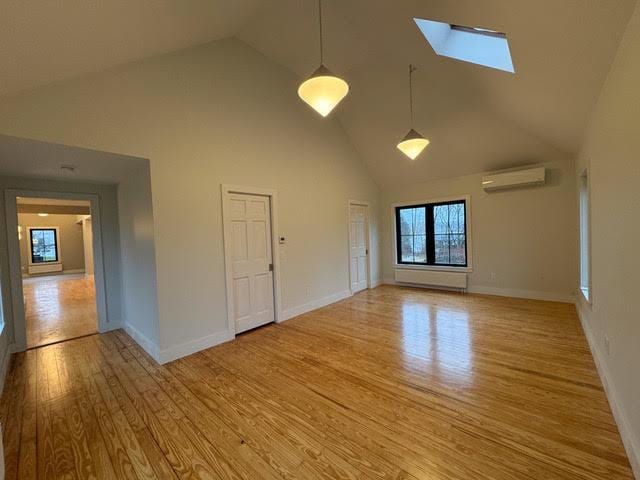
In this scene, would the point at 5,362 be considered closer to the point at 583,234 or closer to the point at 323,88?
the point at 323,88

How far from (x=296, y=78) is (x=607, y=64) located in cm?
387

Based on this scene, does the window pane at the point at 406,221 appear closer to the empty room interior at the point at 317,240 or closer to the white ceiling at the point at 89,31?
the empty room interior at the point at 317,240

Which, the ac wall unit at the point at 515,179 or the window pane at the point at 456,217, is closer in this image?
the ac wall unit at the point at 515,179

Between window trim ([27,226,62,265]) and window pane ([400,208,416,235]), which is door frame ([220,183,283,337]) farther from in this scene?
window trim ([27,226,62,265])

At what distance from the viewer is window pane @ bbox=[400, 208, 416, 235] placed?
259 inches

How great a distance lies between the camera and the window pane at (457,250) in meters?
5.83

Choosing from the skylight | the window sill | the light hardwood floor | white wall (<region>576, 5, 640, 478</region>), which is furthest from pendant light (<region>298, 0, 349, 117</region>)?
the window sill

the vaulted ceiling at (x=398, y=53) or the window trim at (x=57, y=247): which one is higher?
the vaulted ceiling at (x=398, y=53)

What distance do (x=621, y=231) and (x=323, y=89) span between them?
7.52ft

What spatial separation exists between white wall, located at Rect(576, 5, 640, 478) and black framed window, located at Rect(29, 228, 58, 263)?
16261 mm

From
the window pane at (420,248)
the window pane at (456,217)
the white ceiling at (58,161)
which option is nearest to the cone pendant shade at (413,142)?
the window pane at (456,217)

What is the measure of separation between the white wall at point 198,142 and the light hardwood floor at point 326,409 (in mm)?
802

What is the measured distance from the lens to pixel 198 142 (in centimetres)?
333

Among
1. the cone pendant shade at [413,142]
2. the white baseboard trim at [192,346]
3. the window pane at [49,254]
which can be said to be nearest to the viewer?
the white baseboard trim at [192,346]
